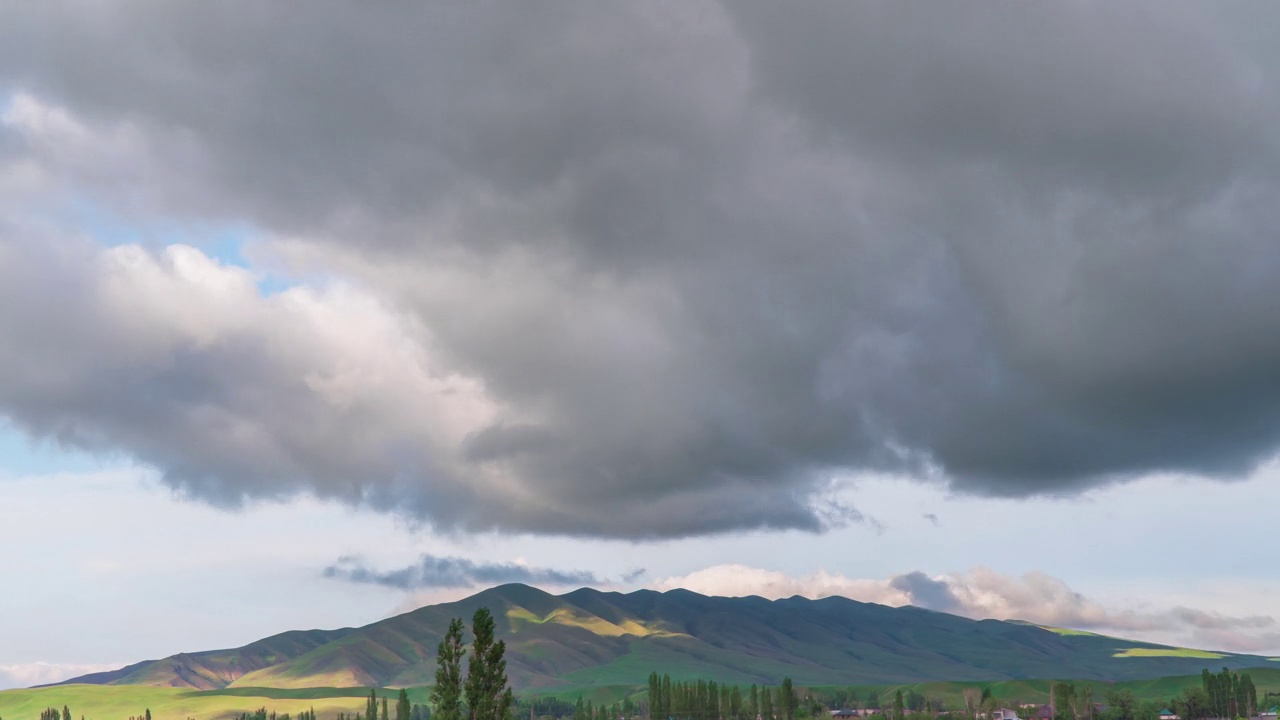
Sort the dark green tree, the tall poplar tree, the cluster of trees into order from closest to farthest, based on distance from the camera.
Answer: the tall poplar tree < the cluster of trees < the dark green tree

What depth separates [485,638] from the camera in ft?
343

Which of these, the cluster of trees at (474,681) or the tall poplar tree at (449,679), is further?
the cluster of trees at (474,681)

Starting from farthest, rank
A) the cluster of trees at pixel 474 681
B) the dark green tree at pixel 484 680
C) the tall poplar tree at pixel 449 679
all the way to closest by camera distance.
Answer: the dark green tree at pixel 484 680 < the cluster of trees at pixel 474 681 < the tall poplar tree at pixel 449 679

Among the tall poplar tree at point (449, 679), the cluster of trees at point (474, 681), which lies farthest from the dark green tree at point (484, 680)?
the tall poplar tree at point (449, 679)

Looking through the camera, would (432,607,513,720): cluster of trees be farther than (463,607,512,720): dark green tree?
No

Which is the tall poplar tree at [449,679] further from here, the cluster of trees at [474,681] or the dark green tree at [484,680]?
the dark green tree at [484,680]

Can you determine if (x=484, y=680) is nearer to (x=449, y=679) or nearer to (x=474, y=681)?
(x=474, y=681)

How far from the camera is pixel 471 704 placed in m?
101

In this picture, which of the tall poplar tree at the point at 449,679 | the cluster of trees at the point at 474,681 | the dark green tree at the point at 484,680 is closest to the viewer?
the tall poplar tree at the point at 449,679

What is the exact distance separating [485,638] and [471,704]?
6211mm

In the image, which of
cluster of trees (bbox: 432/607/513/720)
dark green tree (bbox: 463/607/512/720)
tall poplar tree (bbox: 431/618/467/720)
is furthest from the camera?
dark green tree (bbox: 463/607/512/720)

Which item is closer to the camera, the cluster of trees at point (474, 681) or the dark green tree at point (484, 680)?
the cluster of trees at point (474, 681)

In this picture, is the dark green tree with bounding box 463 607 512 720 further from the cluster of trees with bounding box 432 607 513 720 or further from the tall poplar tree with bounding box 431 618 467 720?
the tall poplar tree with bounding box 431 618 467 720

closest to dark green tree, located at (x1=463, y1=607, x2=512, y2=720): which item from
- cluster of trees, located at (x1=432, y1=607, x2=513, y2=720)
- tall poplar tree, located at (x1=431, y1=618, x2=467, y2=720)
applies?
cluster of trees, located at (x1=432, y1=607, x2=513, y2=720)
